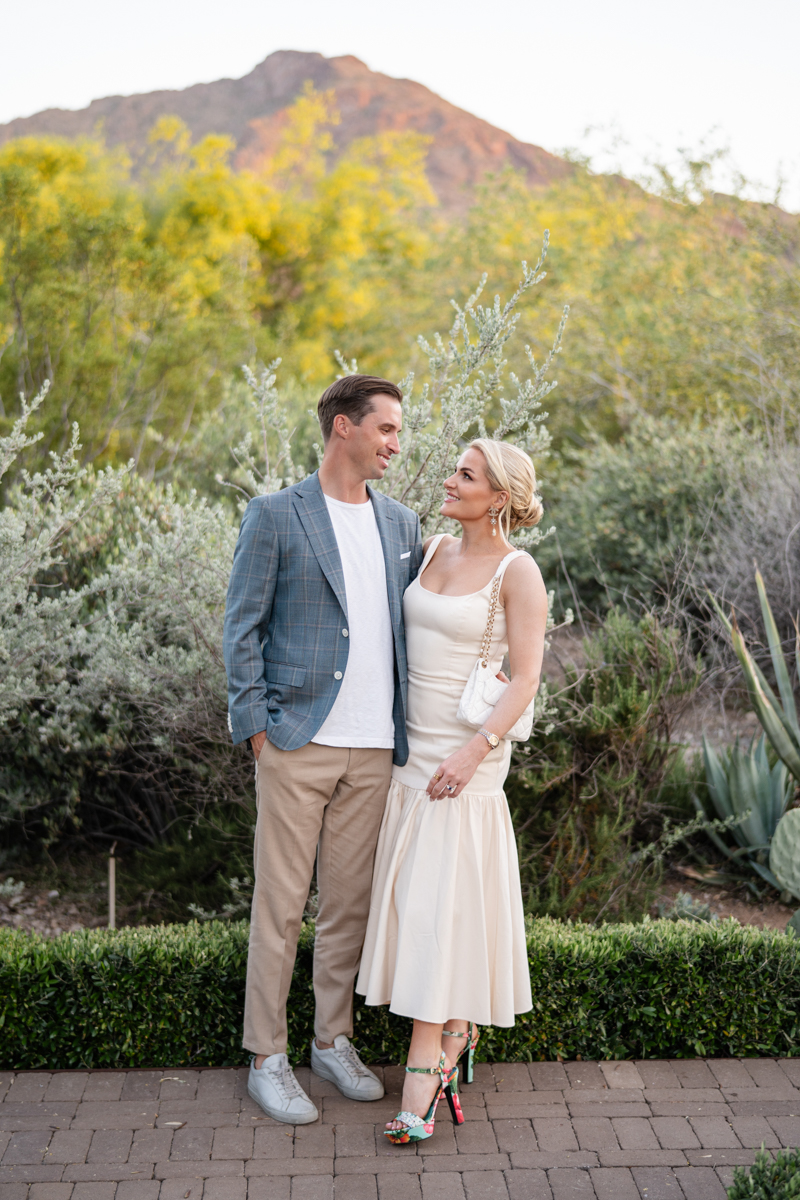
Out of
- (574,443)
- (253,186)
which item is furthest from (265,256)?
(574,443)

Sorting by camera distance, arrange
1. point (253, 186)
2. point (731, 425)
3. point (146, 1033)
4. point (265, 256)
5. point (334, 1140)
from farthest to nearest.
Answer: point (265, 256)
point (253, 186)
point (731, 425)
point (146, 1033)
point (334, 1140)

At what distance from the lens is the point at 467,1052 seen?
3.11 metres

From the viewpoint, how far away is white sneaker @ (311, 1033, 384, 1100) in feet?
9.83

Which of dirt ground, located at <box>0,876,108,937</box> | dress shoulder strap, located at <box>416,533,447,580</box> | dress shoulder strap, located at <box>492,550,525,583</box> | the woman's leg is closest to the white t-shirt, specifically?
dress shoulder strap, located at <box>416,533,447,580</box>

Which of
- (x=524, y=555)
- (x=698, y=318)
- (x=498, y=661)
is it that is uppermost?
(x=698, y=318)

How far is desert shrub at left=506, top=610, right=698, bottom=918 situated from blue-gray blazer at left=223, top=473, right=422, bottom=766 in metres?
1.54

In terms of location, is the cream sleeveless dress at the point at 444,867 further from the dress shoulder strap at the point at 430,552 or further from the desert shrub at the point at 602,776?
the desert shrub at the point at 602,776

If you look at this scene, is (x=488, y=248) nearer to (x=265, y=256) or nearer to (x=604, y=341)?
(x=265, y=256)

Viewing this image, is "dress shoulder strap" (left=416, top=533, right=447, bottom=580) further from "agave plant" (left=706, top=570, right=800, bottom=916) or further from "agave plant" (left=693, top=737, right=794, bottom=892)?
"agave plant" (left=693, top=737, right=794, bottom=892)

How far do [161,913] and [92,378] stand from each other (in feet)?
31.6

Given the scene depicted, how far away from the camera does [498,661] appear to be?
9.48ft

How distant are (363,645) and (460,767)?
0.47 meters

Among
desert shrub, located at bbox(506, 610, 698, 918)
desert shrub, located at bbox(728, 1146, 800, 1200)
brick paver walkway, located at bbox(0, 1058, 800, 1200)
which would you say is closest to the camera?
desert shrub, located at bbox(728, 1146, 800, 1200)

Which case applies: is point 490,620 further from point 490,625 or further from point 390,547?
point 390,547
